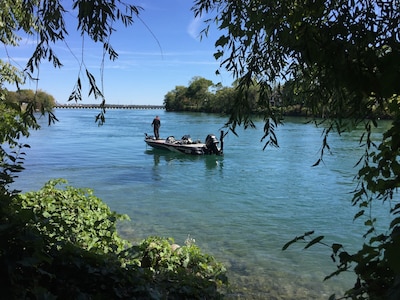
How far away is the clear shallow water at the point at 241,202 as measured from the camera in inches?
272

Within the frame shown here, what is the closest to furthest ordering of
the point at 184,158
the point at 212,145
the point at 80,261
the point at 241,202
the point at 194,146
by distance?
the point at 80,261 < the point at 241,202 < the point at 184,158 < the point at 212,145 < the point at 194,146

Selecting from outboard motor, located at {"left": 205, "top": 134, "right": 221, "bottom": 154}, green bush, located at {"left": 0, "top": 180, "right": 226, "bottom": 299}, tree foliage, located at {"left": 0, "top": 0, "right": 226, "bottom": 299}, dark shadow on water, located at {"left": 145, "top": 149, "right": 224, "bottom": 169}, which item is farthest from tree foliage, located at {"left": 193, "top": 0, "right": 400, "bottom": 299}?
outboard motor, located at {"left": 205, "top": 134, "right": 221, "bottom": 154}

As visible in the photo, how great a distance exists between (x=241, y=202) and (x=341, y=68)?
11.1m

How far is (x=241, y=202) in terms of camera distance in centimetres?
1267

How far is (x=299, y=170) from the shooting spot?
1906 centimetres

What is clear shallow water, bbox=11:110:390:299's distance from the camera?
272 inches

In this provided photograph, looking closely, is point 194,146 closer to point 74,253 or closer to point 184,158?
point 184,158

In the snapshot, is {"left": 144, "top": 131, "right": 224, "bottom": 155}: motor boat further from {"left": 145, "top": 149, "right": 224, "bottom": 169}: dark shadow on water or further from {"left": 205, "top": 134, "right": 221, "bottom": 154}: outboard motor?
{"left": 145, "top": 149, "right": 224, "bottom": 169}: dark shadow on water

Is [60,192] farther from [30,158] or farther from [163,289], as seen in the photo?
[30,158]

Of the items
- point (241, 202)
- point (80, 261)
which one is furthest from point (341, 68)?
point (241, 202)

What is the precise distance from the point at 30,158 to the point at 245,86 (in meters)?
23.7

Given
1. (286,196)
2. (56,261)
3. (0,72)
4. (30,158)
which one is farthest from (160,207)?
(30,158)

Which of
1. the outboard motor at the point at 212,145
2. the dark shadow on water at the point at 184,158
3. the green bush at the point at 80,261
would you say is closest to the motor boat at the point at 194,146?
the outboard motor at the point at 212,145

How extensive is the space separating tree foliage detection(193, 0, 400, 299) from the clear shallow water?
94 cm
